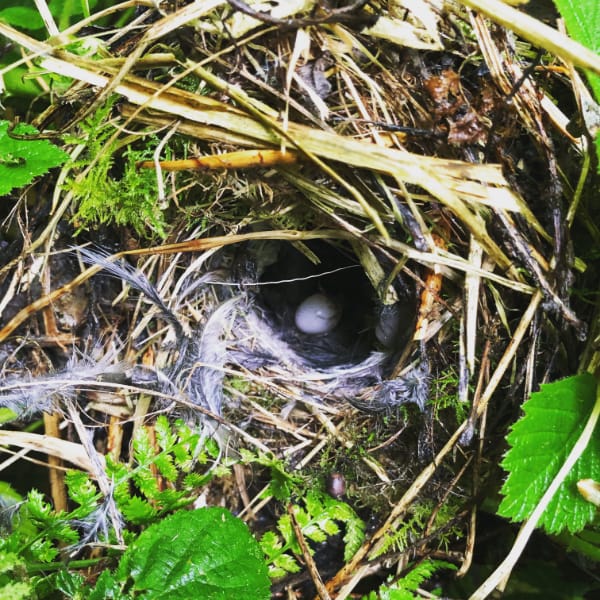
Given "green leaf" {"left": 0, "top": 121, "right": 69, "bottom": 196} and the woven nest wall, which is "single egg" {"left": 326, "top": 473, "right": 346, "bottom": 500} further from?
"green leaf" {"left": 0, "top": 121, "right": 69, "bottom": 196}

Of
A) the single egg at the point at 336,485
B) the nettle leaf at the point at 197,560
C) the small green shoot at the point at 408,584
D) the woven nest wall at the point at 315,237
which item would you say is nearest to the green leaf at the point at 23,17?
the woven nest wall at the point at 315,237

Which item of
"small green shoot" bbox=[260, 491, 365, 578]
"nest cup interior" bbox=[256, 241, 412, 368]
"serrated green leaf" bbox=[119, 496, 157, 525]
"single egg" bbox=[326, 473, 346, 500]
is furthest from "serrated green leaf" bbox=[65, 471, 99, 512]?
"nest cup interior" bbox=[256, 241, 412, 368]

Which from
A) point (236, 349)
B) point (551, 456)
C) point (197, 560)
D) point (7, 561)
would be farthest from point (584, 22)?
point (7, 561)

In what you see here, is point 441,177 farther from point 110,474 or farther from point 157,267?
point 110,474

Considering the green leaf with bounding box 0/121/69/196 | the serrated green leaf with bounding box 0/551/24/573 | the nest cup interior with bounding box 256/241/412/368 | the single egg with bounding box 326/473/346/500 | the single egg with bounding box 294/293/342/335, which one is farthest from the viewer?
the single egg with bounding box 294/293/342/335

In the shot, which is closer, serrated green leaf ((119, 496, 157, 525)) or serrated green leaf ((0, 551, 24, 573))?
serrated green leaf ((0, 551, 24, 573))

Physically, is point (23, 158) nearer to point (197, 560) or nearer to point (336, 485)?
point (197, 560)

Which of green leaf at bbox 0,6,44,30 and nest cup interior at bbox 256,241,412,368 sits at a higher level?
green leaf at bbox 0,6,44,30
